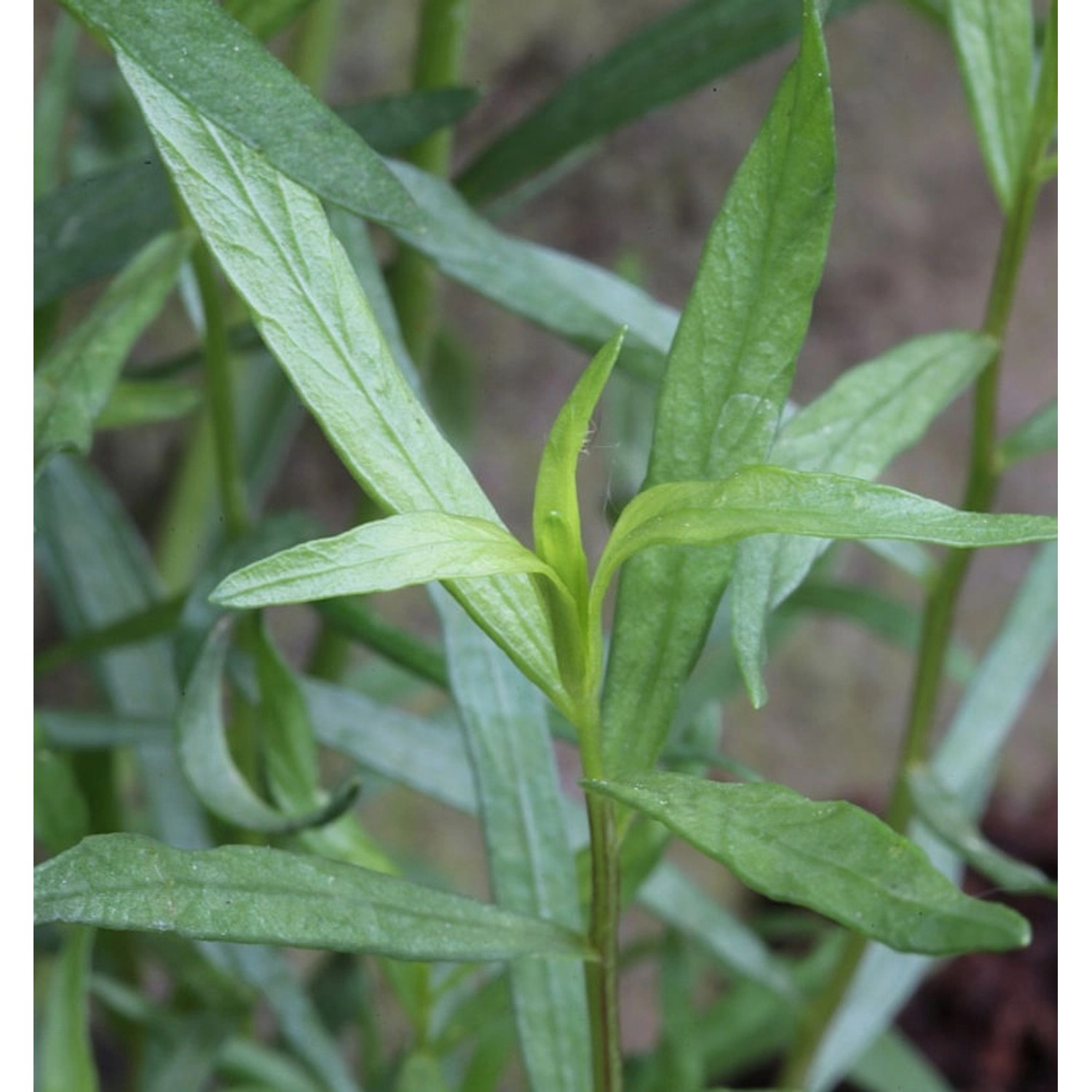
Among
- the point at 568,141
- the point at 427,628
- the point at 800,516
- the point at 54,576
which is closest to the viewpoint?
the point at 800,516

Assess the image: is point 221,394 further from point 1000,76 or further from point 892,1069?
point 892,1069

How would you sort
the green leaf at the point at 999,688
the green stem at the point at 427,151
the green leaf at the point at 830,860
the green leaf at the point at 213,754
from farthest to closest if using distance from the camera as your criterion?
the green leaf at the point at 999,688, the green stem at the point at 427,151, the green leaf at the point at 213,754, the green leaf at the point at 830,860

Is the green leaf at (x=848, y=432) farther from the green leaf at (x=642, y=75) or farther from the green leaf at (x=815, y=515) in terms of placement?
the green leaf at (x=642, y=75)

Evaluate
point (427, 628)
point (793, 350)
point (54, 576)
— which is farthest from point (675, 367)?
point (427, 628)

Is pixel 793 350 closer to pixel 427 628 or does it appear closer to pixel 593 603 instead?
pixel 593 603

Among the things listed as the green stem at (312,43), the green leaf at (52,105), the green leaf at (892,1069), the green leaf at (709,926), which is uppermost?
the green stem at (312,43)

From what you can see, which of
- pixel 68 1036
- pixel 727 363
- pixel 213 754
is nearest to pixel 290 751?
pixel 213 754

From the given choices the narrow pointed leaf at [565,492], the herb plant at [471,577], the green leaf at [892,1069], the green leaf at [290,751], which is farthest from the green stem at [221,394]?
the green leaf at [892,1069]
